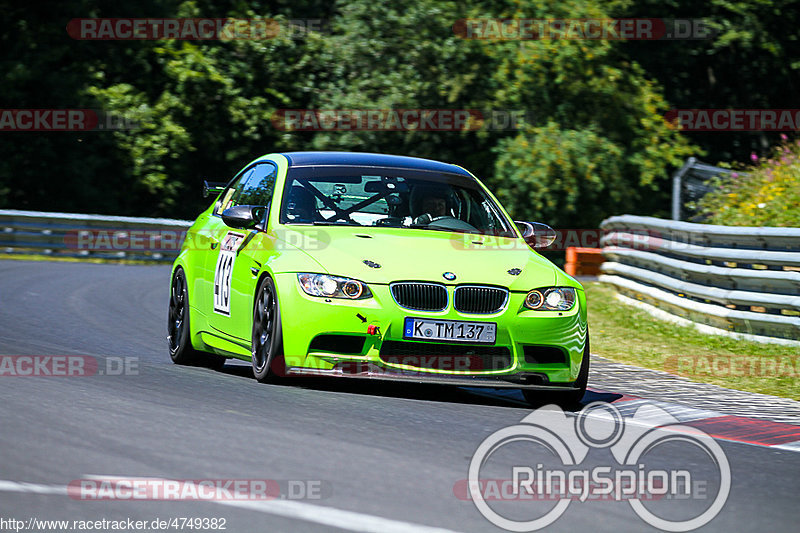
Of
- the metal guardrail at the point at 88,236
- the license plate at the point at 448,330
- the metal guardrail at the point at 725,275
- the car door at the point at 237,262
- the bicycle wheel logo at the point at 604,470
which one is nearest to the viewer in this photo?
the bicycle wheel logo at the point at 604,470

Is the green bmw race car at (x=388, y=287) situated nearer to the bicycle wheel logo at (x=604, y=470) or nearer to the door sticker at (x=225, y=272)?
the door sticker at (x=225, y=272)

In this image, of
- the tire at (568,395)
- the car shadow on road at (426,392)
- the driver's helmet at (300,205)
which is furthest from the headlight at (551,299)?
the driver's helmet at (300,205)

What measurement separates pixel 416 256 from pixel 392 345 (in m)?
0.65

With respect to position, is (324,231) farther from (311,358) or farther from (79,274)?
(79,274)

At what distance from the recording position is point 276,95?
36.5 m

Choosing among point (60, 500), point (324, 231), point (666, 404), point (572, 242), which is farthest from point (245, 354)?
point (572, 242)

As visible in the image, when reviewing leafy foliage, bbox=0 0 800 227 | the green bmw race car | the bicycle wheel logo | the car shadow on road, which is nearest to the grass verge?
the car shadow on road

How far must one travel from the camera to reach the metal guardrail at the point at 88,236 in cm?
2689

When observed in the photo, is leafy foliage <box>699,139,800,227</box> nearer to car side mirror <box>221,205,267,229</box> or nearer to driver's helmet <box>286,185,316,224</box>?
driver's helmet <box>286,185,316,224</box>

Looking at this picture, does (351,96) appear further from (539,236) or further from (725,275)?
(539,236)

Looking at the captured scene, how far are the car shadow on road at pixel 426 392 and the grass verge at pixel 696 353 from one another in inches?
69.1

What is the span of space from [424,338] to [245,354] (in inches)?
62.2

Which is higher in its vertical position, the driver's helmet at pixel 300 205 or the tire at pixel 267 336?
the driver's helmet at pixel 300 205

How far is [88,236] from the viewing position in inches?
1083
